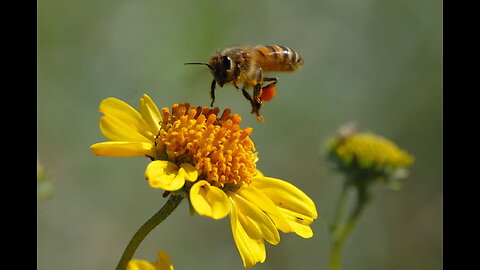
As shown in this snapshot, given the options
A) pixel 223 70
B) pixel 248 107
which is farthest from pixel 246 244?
pixel 248 107

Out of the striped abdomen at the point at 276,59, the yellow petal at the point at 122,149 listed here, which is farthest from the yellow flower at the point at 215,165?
the striped abdomen at the point at 276,59

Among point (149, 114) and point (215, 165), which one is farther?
point (149, 114)

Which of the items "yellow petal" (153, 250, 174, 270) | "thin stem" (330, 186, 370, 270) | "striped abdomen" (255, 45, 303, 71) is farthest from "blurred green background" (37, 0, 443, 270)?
"yellow petal" (153, 250, 174, 270)

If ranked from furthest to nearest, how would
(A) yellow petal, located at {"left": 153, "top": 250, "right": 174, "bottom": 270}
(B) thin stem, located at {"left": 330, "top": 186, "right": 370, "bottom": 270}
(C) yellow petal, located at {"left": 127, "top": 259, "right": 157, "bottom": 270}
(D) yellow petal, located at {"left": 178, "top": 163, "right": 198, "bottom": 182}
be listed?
(B) thin stem, located at {"left": 330, "top": 186, "right": 370, "bottom": 270} < (D) yellow petal, located at {"left": 178, "top": 163, "right": 198, "bottom": 182} < (A) yellow petal, located at {"left": 153, "top": 250, "right": 174, "bottom": 270} < (C) yellow petal, located at {"left": 127, "top": 259, "right": 157, "bottom": 270}

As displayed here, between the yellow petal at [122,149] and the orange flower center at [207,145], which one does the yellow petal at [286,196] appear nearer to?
the orange flower center at [207,145]

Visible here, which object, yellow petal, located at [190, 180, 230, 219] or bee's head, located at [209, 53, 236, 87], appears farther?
bee's head, located at [209, 53, 236, 87]

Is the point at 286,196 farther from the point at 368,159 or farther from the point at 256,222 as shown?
the point at 368,159

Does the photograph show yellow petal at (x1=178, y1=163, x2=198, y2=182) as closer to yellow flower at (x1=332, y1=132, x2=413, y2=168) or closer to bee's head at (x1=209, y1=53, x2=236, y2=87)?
bee's head at (x1=209, y1=53, x2=236, y2=87)
